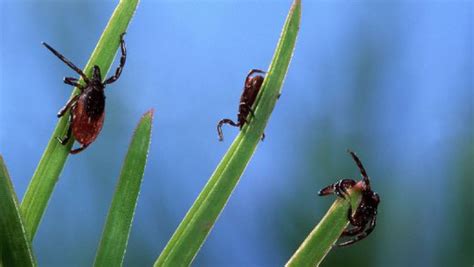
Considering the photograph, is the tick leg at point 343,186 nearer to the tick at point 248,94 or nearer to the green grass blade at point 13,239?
the tick at point 248,94

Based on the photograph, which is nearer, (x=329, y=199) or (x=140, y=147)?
(x=140, y=147)

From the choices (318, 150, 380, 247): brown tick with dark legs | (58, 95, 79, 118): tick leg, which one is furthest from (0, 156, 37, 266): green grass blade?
(318, 150, 380, 247): brown tick with dark legs

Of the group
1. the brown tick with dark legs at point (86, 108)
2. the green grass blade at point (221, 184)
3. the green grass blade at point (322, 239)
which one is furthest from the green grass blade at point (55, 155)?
the green grass blade at point (322, 239)

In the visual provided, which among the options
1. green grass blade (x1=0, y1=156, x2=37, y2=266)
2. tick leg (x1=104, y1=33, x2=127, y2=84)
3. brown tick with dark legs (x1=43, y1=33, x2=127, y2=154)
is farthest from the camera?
tick leg (x1=104, y1=33, x2=127, y2=84)

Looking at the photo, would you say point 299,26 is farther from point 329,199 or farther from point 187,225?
point 329,199

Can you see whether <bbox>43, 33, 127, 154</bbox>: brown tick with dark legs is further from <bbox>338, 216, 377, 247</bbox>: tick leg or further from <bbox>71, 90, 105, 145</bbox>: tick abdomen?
<bbox>338, 216, 377, 247</bbox>: tick leg

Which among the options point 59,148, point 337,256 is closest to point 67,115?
point 59,148
